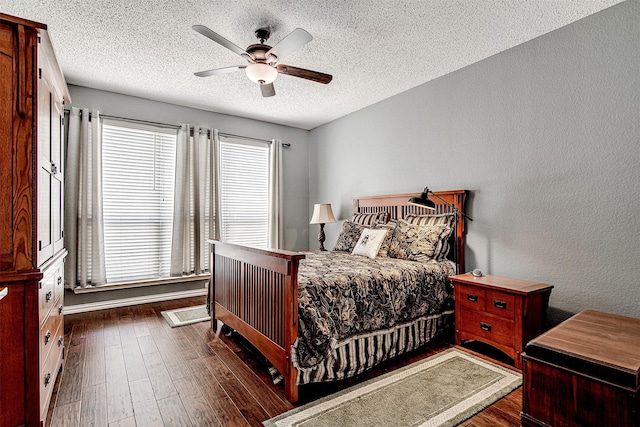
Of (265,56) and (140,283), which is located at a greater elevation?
(265,56)

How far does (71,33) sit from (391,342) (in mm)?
3602

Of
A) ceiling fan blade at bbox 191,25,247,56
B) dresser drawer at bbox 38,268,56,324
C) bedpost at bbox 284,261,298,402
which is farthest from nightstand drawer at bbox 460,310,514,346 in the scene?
dresser drawer at bbox 38,268,56,324

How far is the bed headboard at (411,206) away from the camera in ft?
10.9

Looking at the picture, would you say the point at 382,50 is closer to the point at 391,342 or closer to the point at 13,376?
the point at 391,342

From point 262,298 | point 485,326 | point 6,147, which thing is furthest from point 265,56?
point 485,326

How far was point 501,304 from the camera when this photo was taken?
2.51 m

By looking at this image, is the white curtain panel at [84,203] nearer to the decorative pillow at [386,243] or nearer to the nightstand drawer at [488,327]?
the decorative pillow at [386,243]

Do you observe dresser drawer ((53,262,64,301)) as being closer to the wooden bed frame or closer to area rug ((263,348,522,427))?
the wooden bed frame

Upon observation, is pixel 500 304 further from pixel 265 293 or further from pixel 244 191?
pixel 244 191

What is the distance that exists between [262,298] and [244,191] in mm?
2941

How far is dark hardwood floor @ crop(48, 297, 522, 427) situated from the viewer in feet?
6.08

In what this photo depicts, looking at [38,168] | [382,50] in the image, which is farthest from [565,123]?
[38,168]

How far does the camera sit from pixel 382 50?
2984 millimetres

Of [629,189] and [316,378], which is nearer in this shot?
[316,378]
